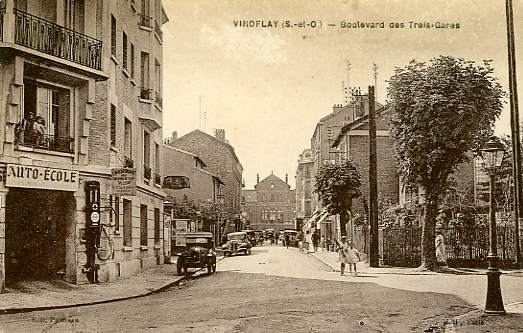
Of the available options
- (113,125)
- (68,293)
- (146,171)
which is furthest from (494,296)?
(146,171)

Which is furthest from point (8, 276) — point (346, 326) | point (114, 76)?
point (346, 326)

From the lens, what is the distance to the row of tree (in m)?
20.1

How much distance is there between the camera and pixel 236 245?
132 ft

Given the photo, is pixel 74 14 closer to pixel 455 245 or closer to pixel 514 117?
pixel 514 117

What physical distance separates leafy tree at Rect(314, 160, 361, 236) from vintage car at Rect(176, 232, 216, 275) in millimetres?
13676

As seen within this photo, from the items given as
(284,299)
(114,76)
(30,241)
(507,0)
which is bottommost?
(284,299)

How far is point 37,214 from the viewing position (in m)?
15.8

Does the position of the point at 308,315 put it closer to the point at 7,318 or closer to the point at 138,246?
the point at 7,318

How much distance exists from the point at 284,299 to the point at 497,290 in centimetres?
454

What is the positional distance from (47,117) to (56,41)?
1932 mm

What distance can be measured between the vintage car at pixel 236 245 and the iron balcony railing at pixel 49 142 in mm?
24161

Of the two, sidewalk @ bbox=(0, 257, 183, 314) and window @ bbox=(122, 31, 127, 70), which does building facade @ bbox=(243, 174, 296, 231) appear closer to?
window @ bbox=(122, 31, 127, 70)

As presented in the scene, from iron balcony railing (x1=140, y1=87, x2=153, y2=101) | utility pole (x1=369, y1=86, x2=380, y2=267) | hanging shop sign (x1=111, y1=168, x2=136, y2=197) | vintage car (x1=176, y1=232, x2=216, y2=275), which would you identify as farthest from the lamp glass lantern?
iron balcony railing (x1=140, y1=87, x2=153, y2=101)

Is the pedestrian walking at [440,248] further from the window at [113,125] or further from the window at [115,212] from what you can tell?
the window at [113,125]
